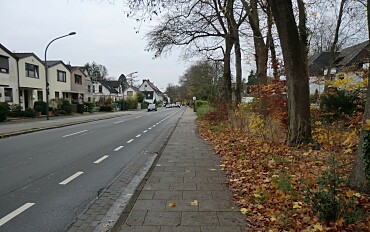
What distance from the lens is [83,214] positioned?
184 inches

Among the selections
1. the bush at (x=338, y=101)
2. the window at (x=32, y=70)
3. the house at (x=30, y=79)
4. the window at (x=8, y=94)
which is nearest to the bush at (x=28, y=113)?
the window at (x=8, y=94)

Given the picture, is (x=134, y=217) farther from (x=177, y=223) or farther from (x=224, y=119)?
(x=224, y=119)

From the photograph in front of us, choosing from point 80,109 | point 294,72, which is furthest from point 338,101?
point 80,109

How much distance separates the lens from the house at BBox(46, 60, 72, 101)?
42.7 meters

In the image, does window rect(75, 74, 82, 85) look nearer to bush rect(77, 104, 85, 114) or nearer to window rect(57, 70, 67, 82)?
window rect(57, 70, 67, 82)

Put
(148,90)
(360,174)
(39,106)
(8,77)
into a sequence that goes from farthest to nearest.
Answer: (148,90) < (39,106) < (8,77) < (360,174)

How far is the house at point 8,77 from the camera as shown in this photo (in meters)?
31.9

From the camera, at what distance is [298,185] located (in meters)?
5.09

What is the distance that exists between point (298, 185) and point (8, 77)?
115 ft

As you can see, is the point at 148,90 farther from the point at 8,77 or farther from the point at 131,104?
the point at 8,77

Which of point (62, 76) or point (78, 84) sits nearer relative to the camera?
point (62, 76)

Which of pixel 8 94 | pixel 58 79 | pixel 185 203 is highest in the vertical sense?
pixel 58 79

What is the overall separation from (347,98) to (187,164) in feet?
32.5

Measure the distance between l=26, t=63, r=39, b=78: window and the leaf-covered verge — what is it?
34.5m
